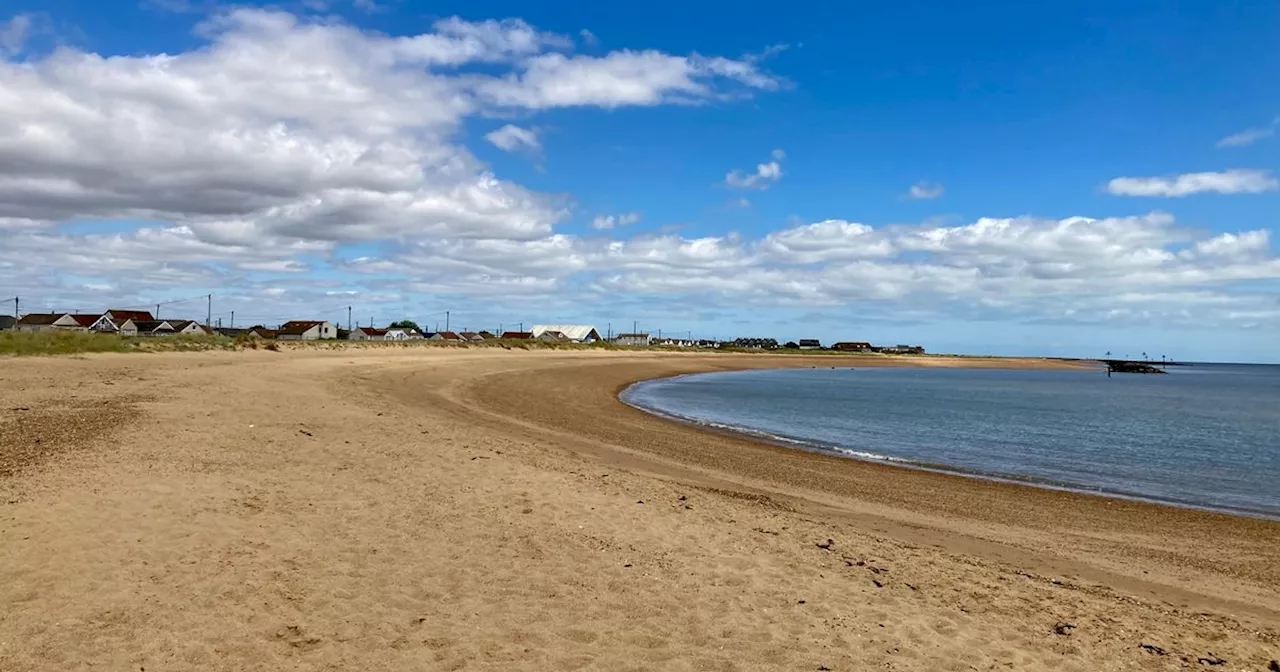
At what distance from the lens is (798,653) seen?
18.2 ft

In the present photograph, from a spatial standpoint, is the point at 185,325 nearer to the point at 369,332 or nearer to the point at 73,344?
the point at 369,332

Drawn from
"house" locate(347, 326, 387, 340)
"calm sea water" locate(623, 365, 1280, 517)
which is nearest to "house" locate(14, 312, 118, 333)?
"house" locate(347, 326, 387, 340)

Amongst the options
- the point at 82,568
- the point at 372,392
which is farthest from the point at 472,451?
the point at 372,392

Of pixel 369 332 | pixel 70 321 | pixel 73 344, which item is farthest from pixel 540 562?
pixel 369 332

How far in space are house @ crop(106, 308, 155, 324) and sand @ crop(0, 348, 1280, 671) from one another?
10028 centimetres

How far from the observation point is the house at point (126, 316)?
98.4 metres

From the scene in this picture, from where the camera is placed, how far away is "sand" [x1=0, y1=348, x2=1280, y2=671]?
5.47 m

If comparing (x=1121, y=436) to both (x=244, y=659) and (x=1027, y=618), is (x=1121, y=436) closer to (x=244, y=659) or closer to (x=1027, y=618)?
(x=1027, y=618)

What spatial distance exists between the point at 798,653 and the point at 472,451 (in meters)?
8.75

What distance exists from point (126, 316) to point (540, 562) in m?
117

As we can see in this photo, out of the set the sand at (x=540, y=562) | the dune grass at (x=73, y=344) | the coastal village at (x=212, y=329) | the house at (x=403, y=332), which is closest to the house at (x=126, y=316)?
the coastal village at (x=212, y=329)

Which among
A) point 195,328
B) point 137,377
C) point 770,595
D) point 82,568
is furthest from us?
point 195,328

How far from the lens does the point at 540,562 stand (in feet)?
24.0

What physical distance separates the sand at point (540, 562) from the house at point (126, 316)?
100 m
